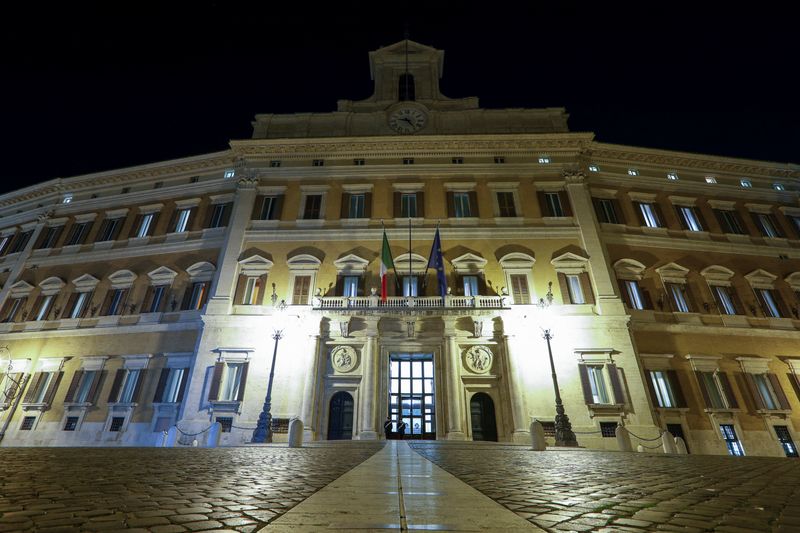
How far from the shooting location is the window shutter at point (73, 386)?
17094 mm

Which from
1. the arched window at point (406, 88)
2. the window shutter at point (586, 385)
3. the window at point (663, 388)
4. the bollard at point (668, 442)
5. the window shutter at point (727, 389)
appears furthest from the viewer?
the arched window at point (406, 88)

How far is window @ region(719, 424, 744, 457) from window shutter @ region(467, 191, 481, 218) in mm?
13625

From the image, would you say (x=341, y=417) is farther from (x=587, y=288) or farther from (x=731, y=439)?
(x=731, y=439)

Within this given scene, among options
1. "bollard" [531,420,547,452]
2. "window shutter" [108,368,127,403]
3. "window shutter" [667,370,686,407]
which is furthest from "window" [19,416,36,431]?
"window shutter" [667,370,686,407]

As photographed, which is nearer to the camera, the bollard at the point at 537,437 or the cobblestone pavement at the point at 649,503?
the cobblestone pavement at the point at 649,503

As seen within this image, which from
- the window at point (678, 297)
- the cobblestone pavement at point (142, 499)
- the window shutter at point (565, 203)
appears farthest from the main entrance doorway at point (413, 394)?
the cobblestone pavement at point (142, 499)

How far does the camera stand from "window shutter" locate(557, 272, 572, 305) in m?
17.0

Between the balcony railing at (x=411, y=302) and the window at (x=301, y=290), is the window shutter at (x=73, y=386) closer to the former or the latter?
the window at (x=301, y=290)

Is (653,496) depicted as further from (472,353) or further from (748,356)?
(748,356)

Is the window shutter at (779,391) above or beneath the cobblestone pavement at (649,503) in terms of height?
above

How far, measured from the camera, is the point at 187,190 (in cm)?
2253

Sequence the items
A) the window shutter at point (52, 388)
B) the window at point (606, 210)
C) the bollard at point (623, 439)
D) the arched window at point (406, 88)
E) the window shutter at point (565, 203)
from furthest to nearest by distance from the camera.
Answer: the arched window at point (406, 88), the window at point (606, 210), the window shutter at point (565, 203), the window shutter at point (52, 388), the bollard at point (623, 439)

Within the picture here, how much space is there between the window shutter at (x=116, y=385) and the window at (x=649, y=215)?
1069 inches

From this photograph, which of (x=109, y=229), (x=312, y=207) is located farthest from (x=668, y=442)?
(x=109, y=229)
